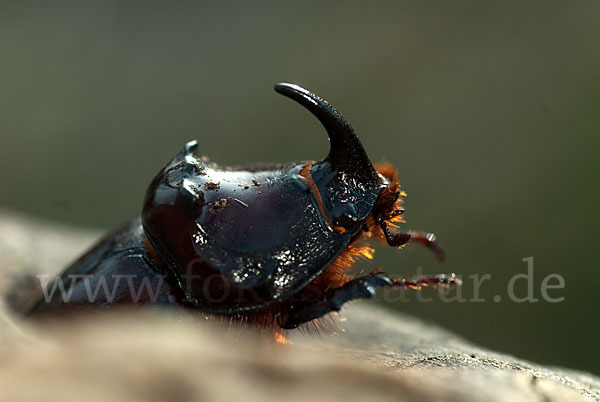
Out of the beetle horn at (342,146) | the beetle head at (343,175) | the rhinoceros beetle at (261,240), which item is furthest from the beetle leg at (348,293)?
the beetle horn at (342,146)

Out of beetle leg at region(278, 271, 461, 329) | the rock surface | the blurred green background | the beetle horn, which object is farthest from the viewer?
the blurred green background

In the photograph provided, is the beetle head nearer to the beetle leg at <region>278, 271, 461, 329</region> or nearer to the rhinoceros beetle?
the rhinoceros beetle

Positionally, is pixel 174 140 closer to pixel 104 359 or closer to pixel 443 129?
pixel 443 129

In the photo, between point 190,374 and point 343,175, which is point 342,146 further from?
point 190,374

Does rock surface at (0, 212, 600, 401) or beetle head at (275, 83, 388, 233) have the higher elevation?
beetle head at (275, 83, 388, 233)

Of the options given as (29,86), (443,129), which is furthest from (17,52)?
(443,129)

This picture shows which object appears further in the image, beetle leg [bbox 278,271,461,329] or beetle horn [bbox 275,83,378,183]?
beetle horn [bbox 275,83,378,183]

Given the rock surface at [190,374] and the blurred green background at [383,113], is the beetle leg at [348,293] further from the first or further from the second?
the blurred green background at [383,113]

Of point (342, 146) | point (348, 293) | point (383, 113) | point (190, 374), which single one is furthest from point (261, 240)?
point (383, 113)

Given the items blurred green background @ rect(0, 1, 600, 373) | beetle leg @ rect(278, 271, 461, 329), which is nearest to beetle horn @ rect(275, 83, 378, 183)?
beetle leg @ rect(278, 271, 461, 329)
